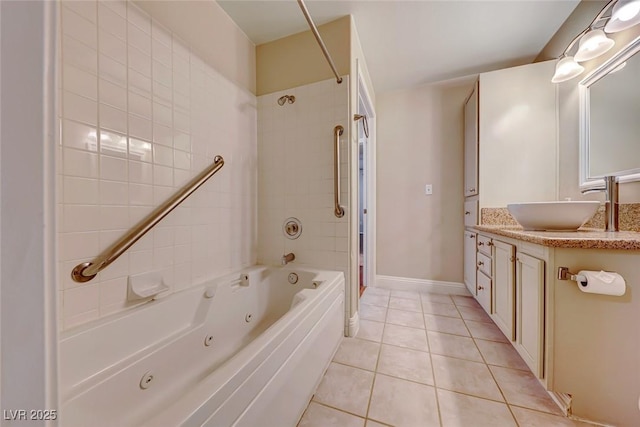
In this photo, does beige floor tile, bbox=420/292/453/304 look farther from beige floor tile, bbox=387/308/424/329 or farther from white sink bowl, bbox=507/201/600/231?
white sink bowl, bbox=507/201/600/231

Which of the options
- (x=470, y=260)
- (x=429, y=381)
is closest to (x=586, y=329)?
(x=429, y=381)

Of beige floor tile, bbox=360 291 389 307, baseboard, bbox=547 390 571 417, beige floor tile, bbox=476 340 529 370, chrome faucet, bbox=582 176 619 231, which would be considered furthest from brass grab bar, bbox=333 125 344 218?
chrome faucet, bbox=582 176 619 231

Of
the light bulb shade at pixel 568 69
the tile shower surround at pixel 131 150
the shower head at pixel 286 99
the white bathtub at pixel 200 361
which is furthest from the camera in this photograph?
the shower head at pixel 286 99

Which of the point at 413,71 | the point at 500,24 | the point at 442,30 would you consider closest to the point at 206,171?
the point at 442,30

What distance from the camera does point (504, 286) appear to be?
137cm

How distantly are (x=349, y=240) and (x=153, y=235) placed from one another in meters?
1.11

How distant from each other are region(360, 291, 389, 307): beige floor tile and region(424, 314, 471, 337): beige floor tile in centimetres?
38

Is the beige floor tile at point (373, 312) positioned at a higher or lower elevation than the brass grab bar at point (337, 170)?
lower

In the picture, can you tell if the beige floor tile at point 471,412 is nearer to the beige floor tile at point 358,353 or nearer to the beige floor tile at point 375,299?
the beige floor tile at point 358,353

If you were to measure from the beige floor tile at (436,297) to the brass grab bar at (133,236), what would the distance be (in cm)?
218

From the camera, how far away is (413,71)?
222 cm

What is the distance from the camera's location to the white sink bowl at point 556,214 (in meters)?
1.18

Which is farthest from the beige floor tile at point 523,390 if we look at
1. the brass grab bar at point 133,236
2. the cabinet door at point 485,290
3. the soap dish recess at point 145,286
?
the brass grab bar at point 133,236

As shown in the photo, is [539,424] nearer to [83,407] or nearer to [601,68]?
[83,407]
